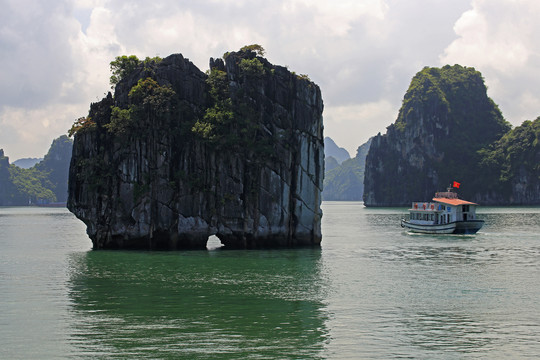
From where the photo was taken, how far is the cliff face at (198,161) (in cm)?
4856

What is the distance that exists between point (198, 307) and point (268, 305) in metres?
3.10

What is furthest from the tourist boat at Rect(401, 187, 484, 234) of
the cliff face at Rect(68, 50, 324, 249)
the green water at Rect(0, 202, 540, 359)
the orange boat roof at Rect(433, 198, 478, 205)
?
the cliff face at Rect(68, 50, 324, 249)

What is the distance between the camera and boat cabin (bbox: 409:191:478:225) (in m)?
69.6

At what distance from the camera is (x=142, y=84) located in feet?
164

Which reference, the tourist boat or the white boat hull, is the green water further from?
the tourist boat

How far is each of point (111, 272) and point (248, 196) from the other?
15.9 metres

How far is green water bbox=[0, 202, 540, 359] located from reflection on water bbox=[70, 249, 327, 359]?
0.06 m

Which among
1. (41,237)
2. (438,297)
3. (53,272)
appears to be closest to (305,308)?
(438,297)

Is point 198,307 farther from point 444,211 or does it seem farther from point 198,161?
point 444,211

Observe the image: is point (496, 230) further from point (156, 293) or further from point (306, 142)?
point (156, 293)

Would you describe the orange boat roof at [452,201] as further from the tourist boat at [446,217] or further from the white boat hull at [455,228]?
the white boat hull at [455,228]

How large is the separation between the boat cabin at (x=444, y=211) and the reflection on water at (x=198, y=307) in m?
32.8

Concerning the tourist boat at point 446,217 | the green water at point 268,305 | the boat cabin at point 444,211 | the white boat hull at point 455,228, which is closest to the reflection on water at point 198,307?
the green water at point 268,305

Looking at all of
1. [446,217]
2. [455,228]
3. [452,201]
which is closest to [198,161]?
[455,228]
